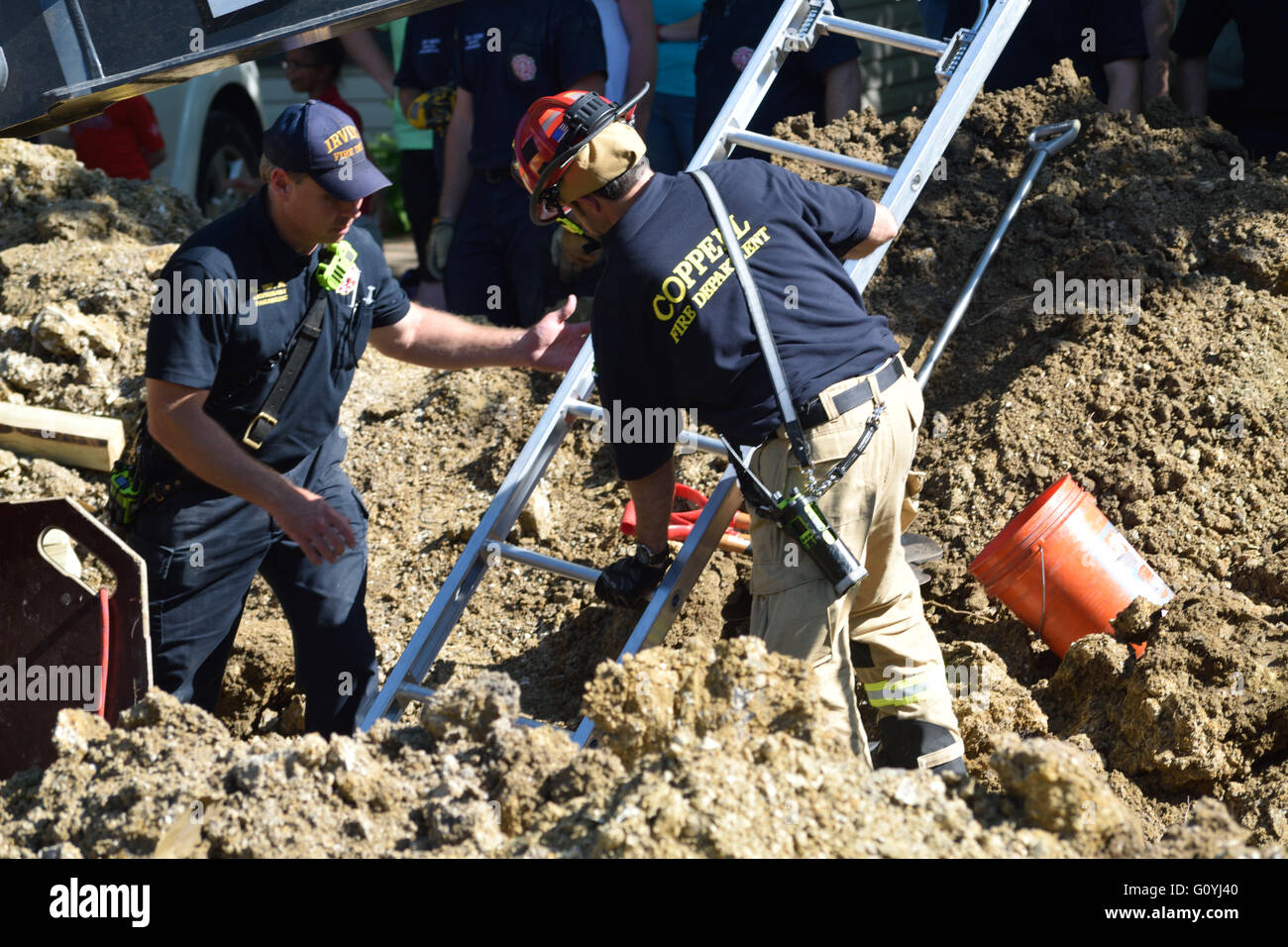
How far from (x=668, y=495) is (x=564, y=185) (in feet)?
3.31

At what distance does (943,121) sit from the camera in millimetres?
4426

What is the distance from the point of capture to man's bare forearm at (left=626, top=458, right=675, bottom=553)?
3.71 m

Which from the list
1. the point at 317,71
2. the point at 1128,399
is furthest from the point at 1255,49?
the point at 317,71

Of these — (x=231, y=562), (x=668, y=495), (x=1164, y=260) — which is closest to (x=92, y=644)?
(x=231, y=562)

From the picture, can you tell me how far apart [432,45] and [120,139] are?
227cm

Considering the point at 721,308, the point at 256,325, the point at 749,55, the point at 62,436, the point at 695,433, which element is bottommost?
the point at 62,436

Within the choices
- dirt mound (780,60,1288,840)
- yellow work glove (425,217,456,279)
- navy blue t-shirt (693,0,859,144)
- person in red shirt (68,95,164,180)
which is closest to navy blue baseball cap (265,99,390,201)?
dirt mound (780,60,1288,840)

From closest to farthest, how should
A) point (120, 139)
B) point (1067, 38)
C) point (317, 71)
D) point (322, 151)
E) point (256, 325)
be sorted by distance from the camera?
1. point (322, 151)
2. point (256, 325)
3. point (1067, 38)
4. point (317, 71)
5. point (120, 139)

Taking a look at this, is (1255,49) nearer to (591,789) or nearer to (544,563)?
(544,563)

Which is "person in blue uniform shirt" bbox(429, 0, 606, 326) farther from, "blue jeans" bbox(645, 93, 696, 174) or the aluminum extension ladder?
the aluminum extension ladder

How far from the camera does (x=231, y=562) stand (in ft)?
12.7

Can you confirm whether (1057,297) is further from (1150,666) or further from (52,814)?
(52,814)

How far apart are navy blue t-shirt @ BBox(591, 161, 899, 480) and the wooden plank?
2.90 m

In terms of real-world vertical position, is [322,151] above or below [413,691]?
above
